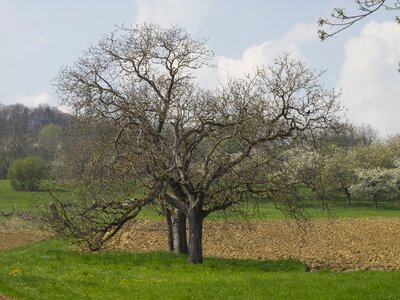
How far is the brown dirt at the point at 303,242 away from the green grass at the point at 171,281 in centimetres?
313

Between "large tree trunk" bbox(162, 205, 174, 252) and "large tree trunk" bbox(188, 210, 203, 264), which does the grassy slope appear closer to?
"large tree trunk" bbox(162, 205, 174, 252)

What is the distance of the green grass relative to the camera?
50.0ft

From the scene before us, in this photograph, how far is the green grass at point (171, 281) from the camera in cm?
1525

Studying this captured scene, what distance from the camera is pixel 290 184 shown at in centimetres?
2403

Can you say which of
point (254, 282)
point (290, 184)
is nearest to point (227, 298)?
point (254, 282)

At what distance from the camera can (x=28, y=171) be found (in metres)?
79.5

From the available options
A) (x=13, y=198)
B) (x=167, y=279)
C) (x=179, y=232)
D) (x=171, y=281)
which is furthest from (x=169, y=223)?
(x=13, y=198)

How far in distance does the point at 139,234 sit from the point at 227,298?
2337 cm

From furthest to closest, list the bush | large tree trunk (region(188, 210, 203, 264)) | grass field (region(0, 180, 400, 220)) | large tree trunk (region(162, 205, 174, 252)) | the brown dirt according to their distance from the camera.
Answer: the bush < grass field (region(0, 180, 400, 220)) < large tree trunk (region(162, 205, 174, 252)) < the brown dirt < large tree trunk (region(188, 210, 203, 264))

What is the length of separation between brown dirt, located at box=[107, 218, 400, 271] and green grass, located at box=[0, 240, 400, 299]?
3.13 metres

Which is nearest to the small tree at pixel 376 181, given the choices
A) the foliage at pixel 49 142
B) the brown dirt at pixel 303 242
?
the brown dirt at pixel 303 242

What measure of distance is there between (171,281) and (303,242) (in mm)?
15987

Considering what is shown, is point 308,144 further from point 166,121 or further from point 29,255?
point 29,255

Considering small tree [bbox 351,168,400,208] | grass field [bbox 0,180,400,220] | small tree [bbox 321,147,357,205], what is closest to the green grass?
grass field [bbox 0,180,400,220]
